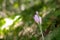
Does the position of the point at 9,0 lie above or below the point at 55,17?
above

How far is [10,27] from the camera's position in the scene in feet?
11.1

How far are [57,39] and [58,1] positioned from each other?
380cm

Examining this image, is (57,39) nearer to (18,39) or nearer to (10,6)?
(18,39)

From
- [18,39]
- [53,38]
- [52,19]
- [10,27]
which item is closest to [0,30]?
[10,27]

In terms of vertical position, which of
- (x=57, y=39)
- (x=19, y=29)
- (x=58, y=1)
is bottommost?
(x=57, y=39)

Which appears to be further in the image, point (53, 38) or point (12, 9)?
point (12, 9)

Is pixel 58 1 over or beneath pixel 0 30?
over

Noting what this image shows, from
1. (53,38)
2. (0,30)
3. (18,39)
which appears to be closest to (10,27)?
(0,30)

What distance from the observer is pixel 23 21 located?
3.77 metres

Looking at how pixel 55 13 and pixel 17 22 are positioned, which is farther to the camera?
pixel 17 22

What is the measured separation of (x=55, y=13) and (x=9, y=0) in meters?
3.20

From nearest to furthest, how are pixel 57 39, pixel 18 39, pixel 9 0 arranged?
pixel 57 39 → pixel 18 39 → pixel 9 0

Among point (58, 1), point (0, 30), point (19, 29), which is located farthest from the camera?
point (58, 1)

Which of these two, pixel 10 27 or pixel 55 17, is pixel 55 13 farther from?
pixel 10 27
